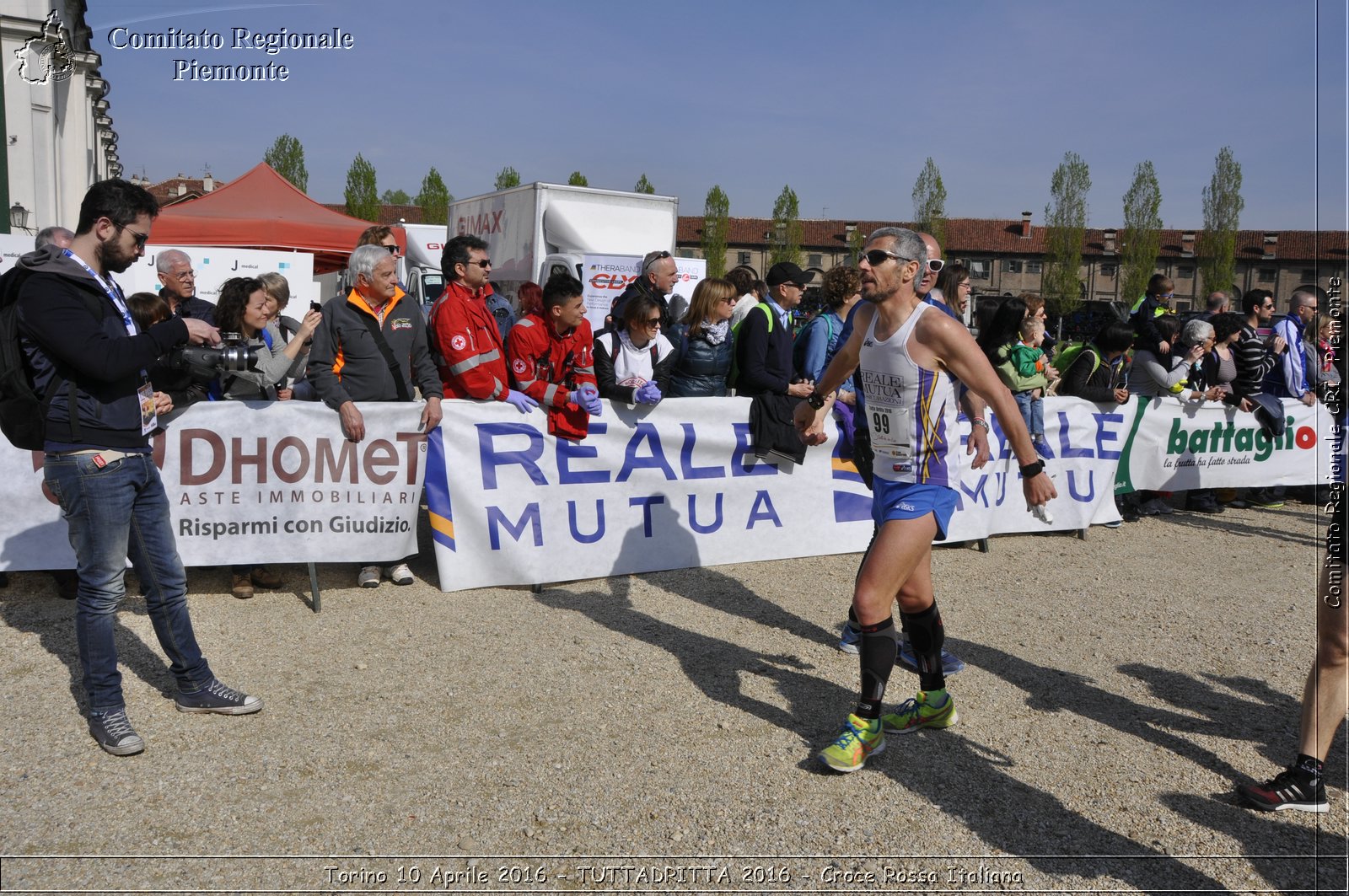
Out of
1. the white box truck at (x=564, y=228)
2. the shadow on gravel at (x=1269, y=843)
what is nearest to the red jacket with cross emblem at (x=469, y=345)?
the shadow on gravel at (x=1269, y=843)

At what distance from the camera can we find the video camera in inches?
164

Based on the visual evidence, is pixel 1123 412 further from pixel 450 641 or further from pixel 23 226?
pixel 23 226

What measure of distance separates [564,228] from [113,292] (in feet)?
37.5

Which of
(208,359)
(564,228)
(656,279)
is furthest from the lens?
(564,228)

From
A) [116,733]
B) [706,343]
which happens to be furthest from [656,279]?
[116,733]

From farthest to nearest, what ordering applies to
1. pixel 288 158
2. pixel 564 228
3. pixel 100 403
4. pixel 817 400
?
pixel 288 158 → pixel 564 228 → pixel 817 400 → pixel 100 403

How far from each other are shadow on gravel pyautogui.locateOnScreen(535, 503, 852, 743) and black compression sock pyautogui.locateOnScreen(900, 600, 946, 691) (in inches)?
19.6

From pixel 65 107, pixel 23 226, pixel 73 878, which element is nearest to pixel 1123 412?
pixel 73 878

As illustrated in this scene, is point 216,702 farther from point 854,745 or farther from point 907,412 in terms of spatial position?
point 907,412

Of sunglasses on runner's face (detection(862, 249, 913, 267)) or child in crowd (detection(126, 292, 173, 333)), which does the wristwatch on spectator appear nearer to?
sunglasses on runner's face (detection(862, 249, 913, 267))

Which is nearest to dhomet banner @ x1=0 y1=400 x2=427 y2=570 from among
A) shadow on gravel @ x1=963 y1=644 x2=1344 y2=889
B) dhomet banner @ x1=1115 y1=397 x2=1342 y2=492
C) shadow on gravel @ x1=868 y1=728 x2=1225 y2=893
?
shadow on gravel @ x1=868 y1=728 x2=1225 y2=893

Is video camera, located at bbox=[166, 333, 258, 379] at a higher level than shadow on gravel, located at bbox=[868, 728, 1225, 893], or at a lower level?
higher

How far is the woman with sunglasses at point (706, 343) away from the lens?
22.2 feet

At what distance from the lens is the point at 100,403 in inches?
151
